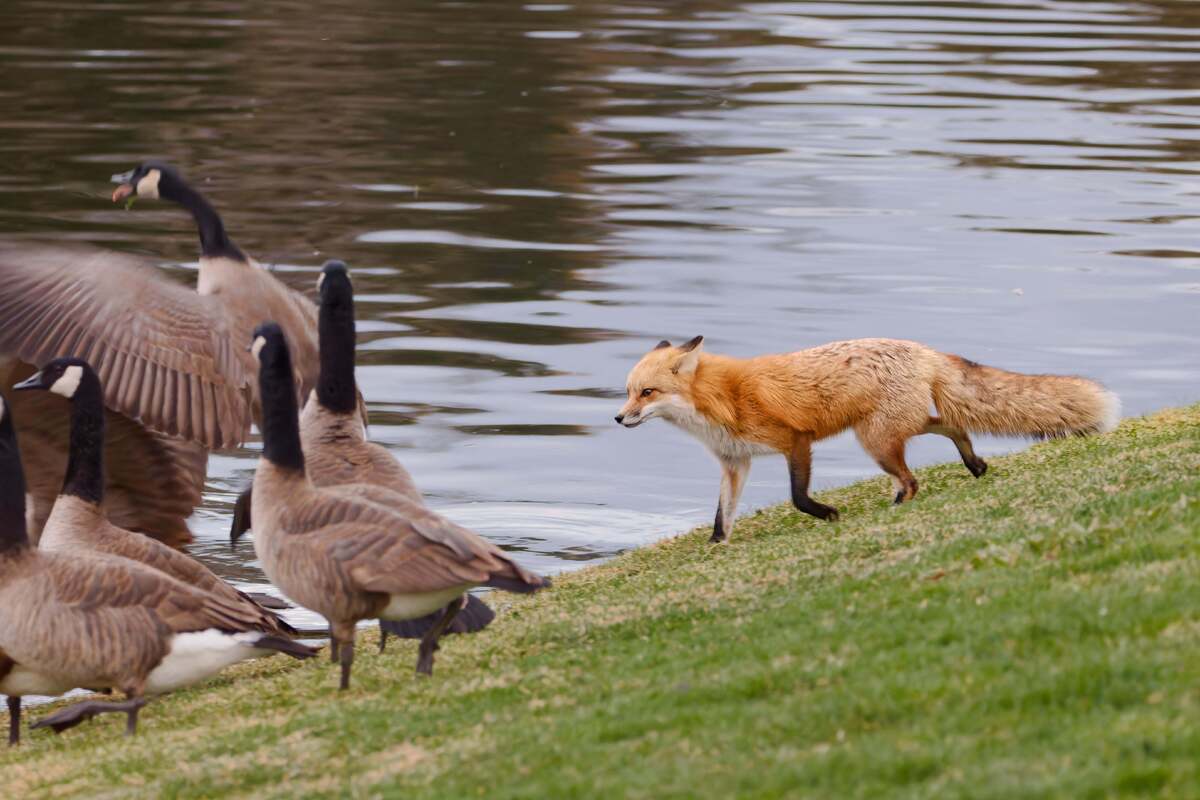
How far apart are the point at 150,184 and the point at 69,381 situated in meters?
5.08

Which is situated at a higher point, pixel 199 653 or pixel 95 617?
pixel 95 617

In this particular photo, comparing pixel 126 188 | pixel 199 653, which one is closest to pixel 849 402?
pixel 199 653

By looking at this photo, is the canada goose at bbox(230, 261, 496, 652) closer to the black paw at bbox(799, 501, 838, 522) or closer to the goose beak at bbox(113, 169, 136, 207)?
the black paw at bbox(799, 501, 838, 522)

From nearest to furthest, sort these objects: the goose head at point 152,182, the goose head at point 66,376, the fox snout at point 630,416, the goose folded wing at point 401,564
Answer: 1. the goose folded wing at point 401,564
2. the goose head at point 66,376
3. the fox snout at point 630,416
4. the goose head at point 152,182

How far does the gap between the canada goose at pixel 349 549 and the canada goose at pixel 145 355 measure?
274cm

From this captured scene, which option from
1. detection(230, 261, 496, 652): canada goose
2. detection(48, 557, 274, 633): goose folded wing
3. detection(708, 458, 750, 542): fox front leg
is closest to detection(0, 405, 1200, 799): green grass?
detection(230, 261, 496, 652): canada goose

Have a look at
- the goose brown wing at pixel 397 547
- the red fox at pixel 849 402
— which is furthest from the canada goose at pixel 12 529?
the red fox at pixel 849 402

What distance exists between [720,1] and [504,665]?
57.6 meters

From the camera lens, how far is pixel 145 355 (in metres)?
12.7

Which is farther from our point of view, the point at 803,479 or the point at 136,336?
the point at 803,479

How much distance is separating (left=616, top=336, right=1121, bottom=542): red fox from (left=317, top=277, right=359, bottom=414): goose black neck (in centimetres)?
389

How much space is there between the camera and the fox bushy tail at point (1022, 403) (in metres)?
13.7

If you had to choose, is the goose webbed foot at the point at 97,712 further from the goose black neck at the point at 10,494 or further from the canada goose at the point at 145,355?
the canada goose at the point at 145,355

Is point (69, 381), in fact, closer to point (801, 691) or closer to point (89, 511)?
point (89, 511)
